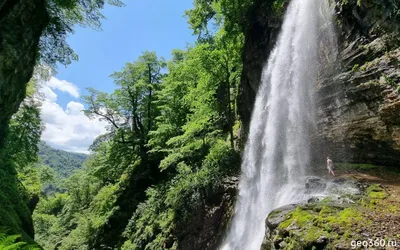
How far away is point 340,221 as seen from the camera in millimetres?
5949

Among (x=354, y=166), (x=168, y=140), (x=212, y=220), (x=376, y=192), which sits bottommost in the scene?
(x=212, y=220)

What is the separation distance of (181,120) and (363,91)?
13.7 meters

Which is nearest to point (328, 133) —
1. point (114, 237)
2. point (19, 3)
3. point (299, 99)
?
point (299, 99)

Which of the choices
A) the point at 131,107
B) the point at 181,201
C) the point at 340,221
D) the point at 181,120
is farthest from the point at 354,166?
the point at 131,107

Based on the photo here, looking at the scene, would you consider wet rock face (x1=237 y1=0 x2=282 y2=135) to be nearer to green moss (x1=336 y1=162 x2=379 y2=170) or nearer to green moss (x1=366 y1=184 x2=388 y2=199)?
green moss (x1=336 y1=162 x2=379 y2=170)

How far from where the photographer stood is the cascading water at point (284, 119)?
1276 centimetres

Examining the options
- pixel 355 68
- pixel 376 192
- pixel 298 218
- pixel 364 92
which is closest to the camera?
pixel 298 218

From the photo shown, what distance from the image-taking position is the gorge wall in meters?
9.20

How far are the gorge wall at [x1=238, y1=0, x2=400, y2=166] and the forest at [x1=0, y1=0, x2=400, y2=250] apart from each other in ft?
0.15

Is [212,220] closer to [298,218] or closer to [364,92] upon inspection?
[298,218]

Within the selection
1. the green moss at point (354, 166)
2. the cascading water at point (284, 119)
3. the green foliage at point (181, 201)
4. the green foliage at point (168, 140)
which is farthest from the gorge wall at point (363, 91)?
the green foliage at point (168, 140)

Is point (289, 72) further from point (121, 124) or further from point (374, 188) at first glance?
point (121, 124)

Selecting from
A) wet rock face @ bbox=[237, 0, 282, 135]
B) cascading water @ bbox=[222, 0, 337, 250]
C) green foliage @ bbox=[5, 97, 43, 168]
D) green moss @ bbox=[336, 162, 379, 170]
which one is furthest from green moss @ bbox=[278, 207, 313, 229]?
green foliage @ bbox=[5, 97, 43, 168]

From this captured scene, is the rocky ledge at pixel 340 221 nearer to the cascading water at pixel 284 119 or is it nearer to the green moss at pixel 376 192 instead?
the green moss at pixel 376 192
